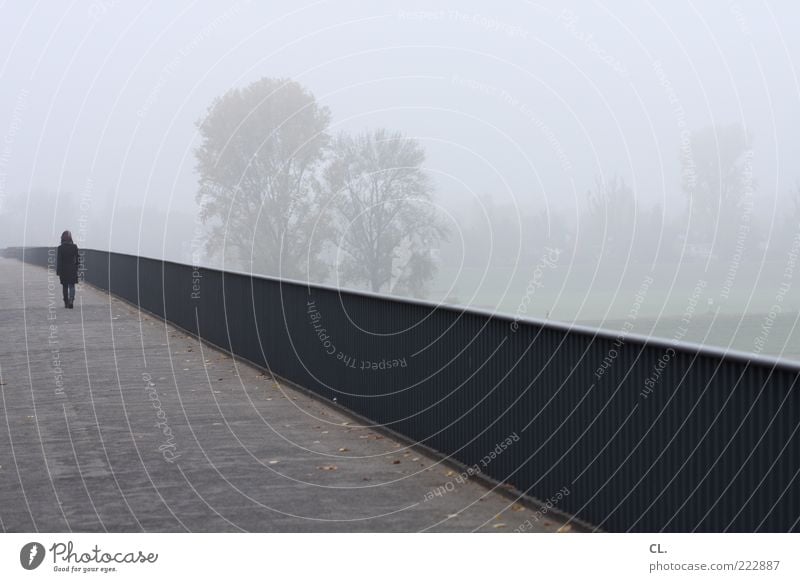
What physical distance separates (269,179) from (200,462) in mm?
80522

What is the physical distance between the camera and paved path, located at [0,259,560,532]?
8.86m

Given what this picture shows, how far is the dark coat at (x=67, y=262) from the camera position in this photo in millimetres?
33125

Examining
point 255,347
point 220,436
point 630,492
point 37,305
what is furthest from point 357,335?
point 37,305

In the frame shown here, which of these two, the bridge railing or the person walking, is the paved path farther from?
the person walking

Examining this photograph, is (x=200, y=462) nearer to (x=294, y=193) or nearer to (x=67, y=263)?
(x=67, y=263)

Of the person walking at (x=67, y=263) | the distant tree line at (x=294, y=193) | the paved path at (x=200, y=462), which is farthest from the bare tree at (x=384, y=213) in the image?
the paved path at (x=200, y=462)

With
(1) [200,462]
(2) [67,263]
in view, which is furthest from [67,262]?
(1) [200,462]

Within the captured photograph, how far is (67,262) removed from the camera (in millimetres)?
33094

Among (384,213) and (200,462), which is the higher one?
(384,213)

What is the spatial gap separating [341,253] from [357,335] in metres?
79.6

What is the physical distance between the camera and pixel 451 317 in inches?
450

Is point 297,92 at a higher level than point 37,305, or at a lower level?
higher

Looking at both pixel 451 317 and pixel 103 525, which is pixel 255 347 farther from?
pixel 103 525

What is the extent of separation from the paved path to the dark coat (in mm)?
13291
